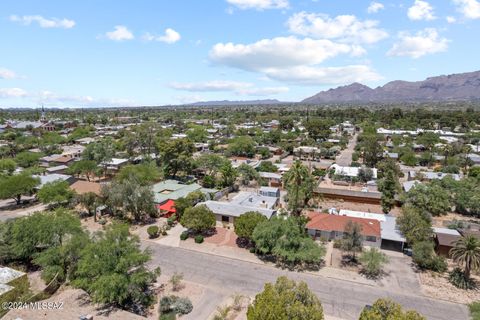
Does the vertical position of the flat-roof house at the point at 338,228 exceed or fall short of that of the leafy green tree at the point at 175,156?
it falls short

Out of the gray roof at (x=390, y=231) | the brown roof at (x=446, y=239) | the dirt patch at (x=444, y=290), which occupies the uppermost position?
the brown roof at (x=446, y=239)

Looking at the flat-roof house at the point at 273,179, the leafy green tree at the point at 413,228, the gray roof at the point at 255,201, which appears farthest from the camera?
the flat-roof house at the point at 273,179

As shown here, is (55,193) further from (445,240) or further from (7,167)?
(445,240)

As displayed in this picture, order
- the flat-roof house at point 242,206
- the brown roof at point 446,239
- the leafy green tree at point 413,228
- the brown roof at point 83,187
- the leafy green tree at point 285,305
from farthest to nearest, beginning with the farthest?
1. the brown roof at point 83,187
2. the flat-roof house at point 242,206
3. the leafy green tree at point 413,228
4. the brown roof at point 446,239
5. the leafy green tree at point 285,305

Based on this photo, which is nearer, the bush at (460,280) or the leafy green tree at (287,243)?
the bush at (460,280)

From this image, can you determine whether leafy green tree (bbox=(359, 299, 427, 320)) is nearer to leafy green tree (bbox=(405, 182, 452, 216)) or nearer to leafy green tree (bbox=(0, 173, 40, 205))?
leafy green tree (bbox=(405, 182, 452, 216))

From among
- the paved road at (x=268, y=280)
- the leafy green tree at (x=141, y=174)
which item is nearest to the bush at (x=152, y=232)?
the paved road at (x=268, y=280)

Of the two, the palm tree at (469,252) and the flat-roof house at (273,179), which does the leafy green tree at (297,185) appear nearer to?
the flat-roof house at (273,179)

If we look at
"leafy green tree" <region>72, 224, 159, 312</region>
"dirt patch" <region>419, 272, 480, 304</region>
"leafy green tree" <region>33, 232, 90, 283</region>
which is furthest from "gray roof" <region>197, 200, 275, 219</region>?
"dirt patch" <region>419, 272, 480, 304</region>
